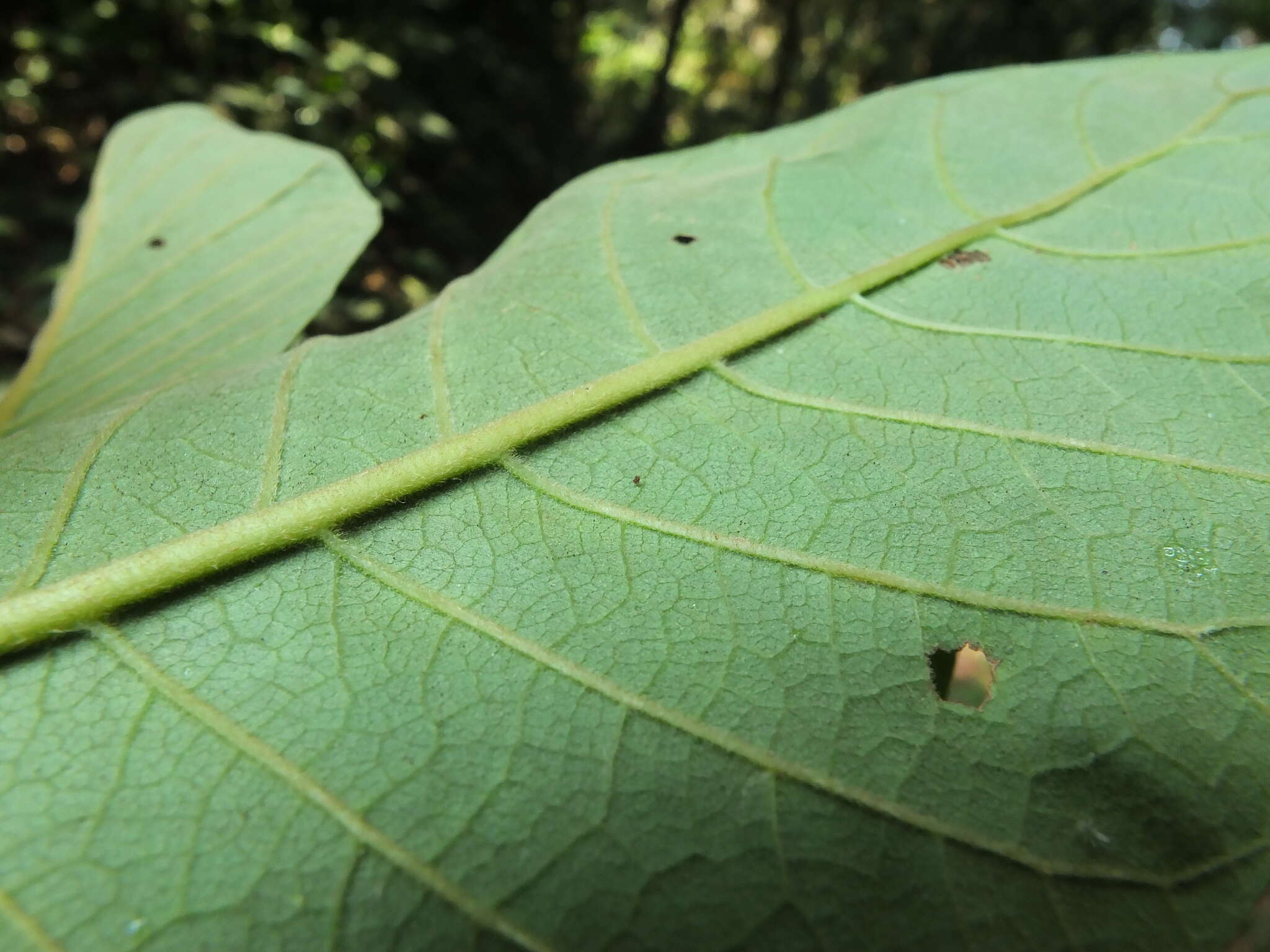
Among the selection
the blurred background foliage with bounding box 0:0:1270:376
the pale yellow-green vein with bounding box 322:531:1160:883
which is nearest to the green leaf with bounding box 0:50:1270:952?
the pale yellow-green vein with bounding box 322:531:1160:883

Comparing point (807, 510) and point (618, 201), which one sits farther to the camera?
point (618, 201)

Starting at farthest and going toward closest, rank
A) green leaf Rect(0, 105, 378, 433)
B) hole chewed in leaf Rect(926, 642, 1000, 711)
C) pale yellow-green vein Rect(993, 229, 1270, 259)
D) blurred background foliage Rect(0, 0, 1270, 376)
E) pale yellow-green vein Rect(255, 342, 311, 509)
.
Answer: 1. blurred background foliage Rect(0, 0, 1270, 376)
2. green leaf Rect(0, 105, 378, 433)
3. pale yellow-green vein Rect(993, 229, 1270, 259)
4. pale yellow-green vein Rect(255, 342, 311, 509)
5. hole chewed in leaf Rect(926, 642, 1000, 711)

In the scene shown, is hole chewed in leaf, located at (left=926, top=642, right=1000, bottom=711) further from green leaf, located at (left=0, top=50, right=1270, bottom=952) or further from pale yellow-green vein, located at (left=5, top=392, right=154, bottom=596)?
pale yellow-green vein, located at (left=5, top=392, right=154, bottom=596)

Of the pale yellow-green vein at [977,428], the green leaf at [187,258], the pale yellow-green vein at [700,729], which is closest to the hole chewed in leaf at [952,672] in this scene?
the pale yellow-green vein at [700,729]

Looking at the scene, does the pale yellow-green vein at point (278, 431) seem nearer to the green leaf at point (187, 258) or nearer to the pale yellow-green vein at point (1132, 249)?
the green leaf at point (187, 258)

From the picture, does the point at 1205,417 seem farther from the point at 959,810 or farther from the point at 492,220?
the point at 492,220

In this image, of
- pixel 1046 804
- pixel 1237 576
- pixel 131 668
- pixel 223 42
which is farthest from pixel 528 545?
pixel 223 42
